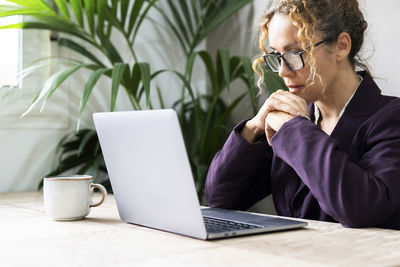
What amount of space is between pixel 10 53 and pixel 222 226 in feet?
4.74

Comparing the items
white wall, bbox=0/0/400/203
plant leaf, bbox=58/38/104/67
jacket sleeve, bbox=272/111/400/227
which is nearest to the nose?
jacket sleeve, bbox=272/111/400/227

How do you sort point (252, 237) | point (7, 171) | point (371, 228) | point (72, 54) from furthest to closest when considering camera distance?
point (72, 54)
point (7, 171)
point (371, 228)
point (252, 237)

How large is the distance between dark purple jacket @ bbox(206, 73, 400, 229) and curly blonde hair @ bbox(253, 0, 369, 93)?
138 millimetres

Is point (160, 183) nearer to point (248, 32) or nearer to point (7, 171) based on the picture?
point (7, 171)

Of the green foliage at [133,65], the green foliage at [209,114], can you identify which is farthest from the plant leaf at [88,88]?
the green foliage at [209,114]

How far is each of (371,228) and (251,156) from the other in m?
0.41

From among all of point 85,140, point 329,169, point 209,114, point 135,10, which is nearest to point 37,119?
point 85,140

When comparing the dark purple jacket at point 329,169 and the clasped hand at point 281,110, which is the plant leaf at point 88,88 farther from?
the clasped hand at point 281,110

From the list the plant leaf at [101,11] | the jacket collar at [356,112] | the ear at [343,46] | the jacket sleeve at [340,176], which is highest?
the plant leaf at [101,11]

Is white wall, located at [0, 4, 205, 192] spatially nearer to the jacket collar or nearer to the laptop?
the laptop

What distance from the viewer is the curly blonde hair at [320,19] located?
1.22 m

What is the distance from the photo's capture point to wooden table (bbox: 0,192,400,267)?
2.22ft

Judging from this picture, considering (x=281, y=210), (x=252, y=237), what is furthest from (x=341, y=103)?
(x=252, y=237)

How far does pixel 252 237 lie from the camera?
2.81 ft
